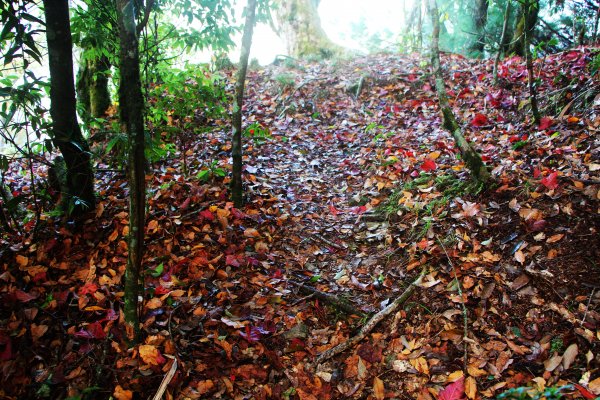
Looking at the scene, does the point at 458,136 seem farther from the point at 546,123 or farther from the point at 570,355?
the point at 570,355

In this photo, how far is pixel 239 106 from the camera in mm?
4094

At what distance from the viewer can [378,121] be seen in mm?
7078

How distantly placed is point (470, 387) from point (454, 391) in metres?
0.13

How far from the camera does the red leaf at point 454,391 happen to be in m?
2.46

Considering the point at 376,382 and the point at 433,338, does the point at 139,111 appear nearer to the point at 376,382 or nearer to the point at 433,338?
the point at 376,382

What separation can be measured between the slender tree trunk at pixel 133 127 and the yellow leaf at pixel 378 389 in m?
1.97

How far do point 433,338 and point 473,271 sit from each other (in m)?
0.76

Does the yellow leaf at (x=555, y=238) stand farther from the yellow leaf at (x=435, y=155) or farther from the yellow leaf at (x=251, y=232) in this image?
the yellow leaf at (x=251, y=232)

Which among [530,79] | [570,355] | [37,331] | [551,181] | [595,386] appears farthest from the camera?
[530,79]

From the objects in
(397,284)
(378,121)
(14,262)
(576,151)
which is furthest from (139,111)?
(378,121)

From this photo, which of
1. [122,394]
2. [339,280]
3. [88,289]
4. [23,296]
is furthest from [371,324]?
[23,296]

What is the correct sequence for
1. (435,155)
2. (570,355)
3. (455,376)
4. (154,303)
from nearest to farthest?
(570,355)
(455,376)
(154,303)
(435,155)

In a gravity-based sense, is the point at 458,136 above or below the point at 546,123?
below

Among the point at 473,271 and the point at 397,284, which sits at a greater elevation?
the point at 473,271
